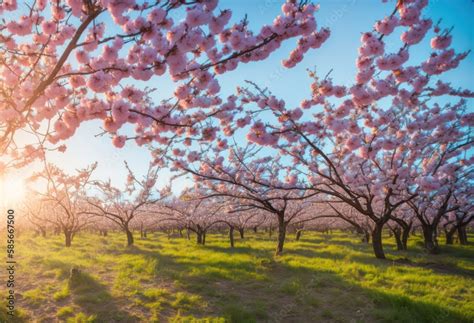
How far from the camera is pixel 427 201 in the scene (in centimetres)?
1490

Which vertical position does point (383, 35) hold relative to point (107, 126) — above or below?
above

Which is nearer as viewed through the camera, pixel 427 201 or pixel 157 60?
pixel 157 60

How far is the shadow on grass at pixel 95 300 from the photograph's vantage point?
6.60 meters

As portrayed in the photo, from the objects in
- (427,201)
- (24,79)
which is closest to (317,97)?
(24,79)

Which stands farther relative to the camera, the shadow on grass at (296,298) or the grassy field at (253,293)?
the grassy field at (253,293)

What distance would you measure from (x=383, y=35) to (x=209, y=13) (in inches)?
112

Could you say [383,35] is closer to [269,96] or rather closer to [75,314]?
[269,96]

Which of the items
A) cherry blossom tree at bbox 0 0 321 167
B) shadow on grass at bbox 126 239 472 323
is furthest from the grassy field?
cherry blossom tree at bbox 0 0 321 167

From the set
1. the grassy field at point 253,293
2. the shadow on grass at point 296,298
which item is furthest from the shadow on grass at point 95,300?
the shadow on grass at point 296,298

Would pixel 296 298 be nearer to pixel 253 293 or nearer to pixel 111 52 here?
pixel 253 293

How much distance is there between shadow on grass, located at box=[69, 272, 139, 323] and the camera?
6595mm

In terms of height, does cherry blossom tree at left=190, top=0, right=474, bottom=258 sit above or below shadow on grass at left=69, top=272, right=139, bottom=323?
above

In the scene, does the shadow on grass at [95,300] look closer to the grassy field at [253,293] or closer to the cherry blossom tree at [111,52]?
the grassy field at [253,293]

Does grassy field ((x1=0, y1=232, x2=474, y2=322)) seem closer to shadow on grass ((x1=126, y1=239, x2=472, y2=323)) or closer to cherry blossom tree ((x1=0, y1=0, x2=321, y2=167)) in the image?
shadow on grass ((x1=126, y1=239, x2=472, y2=323))
